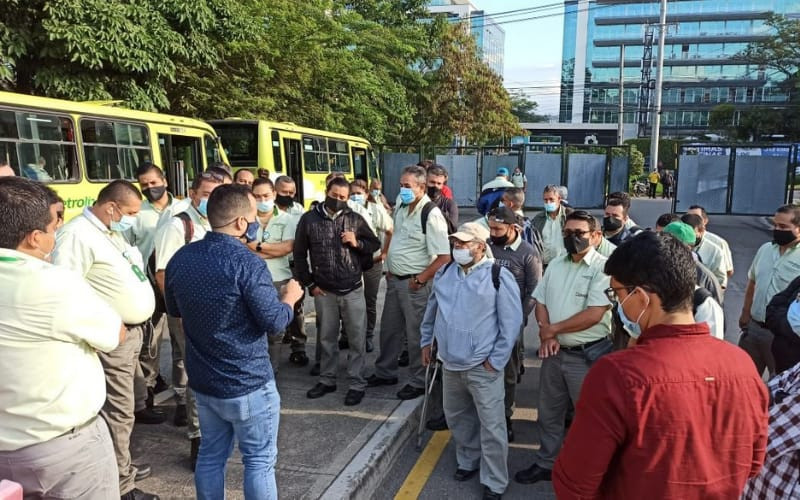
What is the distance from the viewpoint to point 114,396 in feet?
11.6

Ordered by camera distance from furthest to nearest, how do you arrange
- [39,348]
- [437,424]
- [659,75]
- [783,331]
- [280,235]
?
1. [659,75]
2. [280,235]
3. [437,424]
4. [783,331]
5. [39,348]

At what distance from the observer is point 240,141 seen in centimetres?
1427

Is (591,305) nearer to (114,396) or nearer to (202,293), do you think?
(202,293)

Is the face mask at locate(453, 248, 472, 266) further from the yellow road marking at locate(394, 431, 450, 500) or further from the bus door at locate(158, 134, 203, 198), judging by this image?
the bus door at locate(158, 134, 203, 198)

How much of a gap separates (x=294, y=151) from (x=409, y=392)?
11625 millimetres

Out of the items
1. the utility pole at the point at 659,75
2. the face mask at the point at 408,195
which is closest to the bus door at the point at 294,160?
the face mask at the point at 408,195

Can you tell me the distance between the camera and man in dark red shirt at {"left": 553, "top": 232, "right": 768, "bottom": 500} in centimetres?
165

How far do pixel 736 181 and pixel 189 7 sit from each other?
15633 millimetres

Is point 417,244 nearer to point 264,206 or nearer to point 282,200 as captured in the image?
point 264,206

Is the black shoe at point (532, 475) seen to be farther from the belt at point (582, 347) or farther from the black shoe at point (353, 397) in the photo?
the black shoe at point (353, 397)

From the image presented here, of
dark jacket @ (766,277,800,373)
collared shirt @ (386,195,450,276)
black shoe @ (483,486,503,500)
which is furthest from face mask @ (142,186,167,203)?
dark jacket @ (766,277,800,373)

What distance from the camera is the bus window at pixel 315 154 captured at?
16188mm

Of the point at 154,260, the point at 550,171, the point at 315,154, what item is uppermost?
the point at 315,154

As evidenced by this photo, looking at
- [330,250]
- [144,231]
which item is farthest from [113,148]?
[330,250]
